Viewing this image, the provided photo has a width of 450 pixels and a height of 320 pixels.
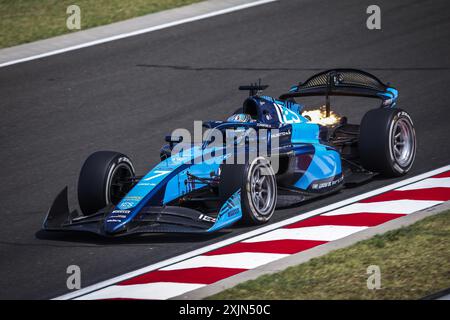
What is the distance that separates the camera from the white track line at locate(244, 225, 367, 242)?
9.29 meters

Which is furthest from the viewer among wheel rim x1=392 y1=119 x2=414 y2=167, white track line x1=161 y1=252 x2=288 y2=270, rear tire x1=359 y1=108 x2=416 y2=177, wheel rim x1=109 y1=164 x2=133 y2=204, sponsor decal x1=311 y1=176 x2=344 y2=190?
wheel rim x1=392 y1=119 x2=414 y2=167

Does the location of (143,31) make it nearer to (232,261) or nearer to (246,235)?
(246,235)

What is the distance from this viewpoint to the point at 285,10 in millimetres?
18391

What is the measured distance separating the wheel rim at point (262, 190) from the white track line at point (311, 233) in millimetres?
287

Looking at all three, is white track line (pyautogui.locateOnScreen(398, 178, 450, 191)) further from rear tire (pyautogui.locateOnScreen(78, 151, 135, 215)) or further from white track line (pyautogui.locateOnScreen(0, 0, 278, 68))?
white track line (pyautogui.locateOnScreen(0, 0, 278, 68))

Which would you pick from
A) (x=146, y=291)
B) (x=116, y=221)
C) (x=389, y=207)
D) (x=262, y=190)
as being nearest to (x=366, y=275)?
(x=146, y=291)

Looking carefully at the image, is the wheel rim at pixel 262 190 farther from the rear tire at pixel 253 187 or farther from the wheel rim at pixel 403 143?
the wheel rim at pixel 403 143

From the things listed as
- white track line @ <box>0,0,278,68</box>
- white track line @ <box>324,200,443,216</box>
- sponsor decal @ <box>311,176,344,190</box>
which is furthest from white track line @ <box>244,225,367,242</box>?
white track line @ <box>0,0,278,68</box>

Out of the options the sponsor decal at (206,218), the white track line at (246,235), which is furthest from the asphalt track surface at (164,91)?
the sponsor decal at (206,218)

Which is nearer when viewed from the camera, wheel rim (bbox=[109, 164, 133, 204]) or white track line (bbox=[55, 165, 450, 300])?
white track line (bbox=[55, 165, 450, 300])

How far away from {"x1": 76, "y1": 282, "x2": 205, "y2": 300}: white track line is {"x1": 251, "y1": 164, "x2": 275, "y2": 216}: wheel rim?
167cm

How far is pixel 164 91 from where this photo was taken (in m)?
15.1
